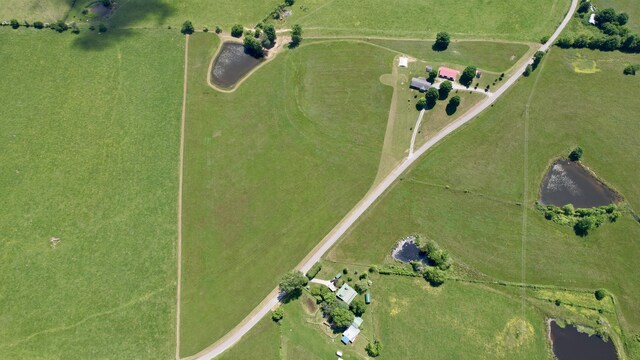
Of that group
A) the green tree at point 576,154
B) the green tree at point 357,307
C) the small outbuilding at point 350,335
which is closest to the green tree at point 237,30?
the green tree at point 357,307

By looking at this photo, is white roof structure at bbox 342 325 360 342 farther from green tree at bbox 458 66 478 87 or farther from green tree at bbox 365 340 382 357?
green tree at bbox 458 66 478 87

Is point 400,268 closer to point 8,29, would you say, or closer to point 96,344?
point 96,344

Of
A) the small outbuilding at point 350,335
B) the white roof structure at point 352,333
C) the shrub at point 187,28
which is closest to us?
the small outbuilding at point 350,335

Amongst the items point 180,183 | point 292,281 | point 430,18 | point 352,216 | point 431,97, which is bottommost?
point 292,281

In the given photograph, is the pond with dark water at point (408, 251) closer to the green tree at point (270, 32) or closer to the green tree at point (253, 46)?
the green tree at point (253, 46)

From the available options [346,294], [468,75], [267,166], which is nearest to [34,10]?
[267,166]

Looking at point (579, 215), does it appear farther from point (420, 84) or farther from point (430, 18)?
point (430, 18)

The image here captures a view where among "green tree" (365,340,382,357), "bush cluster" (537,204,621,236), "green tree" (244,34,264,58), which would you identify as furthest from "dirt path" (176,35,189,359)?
"bush cluster" (537,204,621,236)
